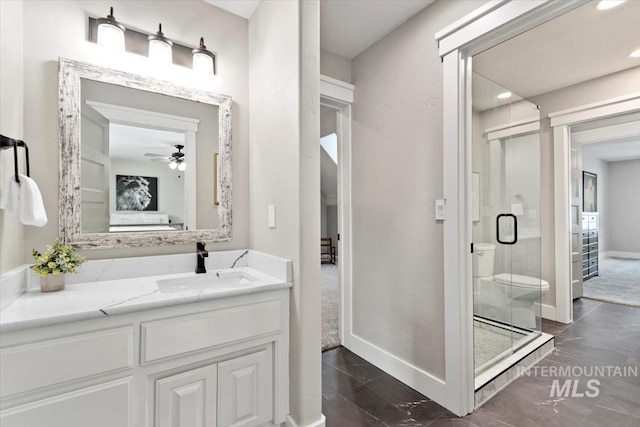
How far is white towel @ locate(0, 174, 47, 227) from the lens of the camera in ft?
3.76

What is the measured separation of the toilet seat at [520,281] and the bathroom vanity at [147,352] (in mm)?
2238

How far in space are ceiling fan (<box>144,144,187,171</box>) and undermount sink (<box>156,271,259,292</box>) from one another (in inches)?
26.5

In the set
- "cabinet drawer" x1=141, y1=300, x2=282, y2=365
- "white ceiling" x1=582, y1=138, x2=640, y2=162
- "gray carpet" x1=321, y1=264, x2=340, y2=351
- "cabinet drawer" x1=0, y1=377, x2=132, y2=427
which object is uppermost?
"white ceiling" x1=582, y1=138, x2=640, y2=162

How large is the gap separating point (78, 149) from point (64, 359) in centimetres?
103

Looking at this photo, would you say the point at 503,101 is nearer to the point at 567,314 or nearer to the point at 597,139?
the point at 597,139

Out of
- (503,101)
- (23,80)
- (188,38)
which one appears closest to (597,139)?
(503,101)

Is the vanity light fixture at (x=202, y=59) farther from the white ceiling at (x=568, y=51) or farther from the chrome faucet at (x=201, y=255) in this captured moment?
the white ceiling at (x=568, y=51)

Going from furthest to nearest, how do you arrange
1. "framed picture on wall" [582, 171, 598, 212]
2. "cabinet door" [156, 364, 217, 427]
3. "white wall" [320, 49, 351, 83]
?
"framed picture on wall" [582, 171, 598, 212] → "white wall" [320, 49, 351, 83] → "cabinet door" [156, 364, 217, 427]

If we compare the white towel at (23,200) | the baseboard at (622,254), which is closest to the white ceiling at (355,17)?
the white towel at (23,200)

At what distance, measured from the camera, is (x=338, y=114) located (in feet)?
8.86

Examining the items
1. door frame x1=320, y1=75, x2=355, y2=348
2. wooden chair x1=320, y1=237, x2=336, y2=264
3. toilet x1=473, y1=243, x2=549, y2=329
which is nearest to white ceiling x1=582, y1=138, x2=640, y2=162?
toilet x1=473, y1=243, x2=549, y2=329

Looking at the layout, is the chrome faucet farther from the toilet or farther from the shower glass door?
the toilet

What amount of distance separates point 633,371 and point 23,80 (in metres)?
4.20

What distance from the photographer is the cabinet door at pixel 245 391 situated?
4.57 ft
